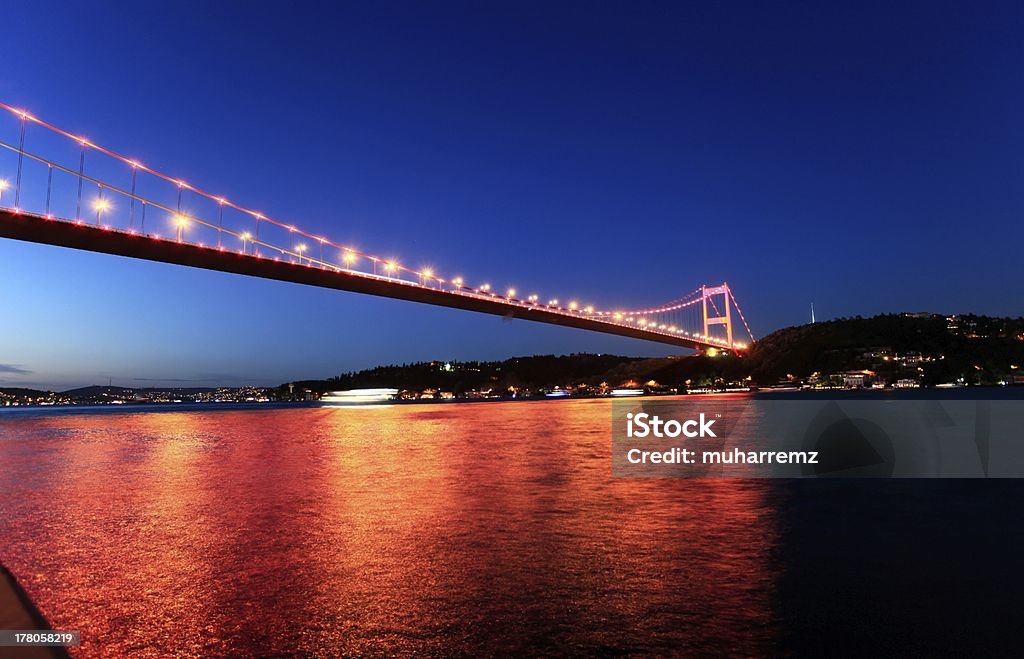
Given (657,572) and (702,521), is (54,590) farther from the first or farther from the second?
(702,521)

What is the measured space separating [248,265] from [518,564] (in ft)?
115

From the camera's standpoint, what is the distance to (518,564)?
16.2ft

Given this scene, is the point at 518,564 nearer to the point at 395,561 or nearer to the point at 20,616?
the point at 395,561

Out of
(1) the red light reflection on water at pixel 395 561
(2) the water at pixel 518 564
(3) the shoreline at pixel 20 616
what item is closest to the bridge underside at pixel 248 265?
(1) the red light reflection on water at pixel 395 561

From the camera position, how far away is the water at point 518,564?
349 centimetres

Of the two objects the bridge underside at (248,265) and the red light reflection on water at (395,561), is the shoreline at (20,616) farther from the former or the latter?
the bridge underside at (248,265)

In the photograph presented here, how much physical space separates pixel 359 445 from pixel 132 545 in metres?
11.4

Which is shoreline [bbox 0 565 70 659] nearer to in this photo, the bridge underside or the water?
the water

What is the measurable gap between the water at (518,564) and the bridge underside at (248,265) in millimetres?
22881

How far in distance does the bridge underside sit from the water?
22.9 m

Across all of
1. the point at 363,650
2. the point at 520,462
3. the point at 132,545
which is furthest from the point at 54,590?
the point at 520,462

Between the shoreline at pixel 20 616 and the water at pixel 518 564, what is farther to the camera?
the water at pixel 518 564

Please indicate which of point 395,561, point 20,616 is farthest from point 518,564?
point 20,616

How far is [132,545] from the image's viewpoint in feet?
18.6
